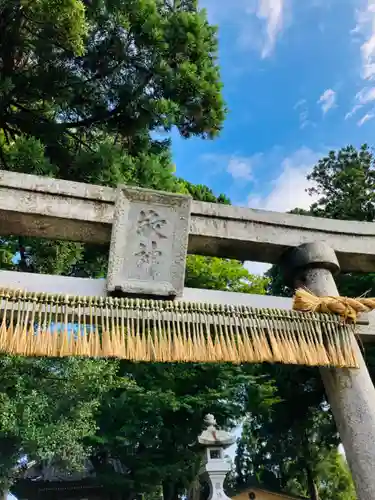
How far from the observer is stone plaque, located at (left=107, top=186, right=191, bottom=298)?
261 centimetres

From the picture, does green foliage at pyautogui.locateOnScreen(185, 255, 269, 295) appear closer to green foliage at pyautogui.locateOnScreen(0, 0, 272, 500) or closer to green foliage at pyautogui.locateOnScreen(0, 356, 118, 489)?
green foliage at pyautogui.locateOnScreen(0, 0, 272, 500)

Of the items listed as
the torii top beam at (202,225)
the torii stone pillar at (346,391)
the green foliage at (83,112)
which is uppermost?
the green foliage at (83,112)

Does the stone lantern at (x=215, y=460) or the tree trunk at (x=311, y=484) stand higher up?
the tree trunk at (x=311, y=484)

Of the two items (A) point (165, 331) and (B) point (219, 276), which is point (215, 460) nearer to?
(A) point (165, 331)

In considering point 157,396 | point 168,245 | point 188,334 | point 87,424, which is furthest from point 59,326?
point 157,396

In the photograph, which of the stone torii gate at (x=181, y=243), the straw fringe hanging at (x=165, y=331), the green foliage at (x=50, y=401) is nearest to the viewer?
the straw fringe hanging at (x=165, y=331)

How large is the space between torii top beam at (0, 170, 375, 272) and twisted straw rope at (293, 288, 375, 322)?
0.45 metres

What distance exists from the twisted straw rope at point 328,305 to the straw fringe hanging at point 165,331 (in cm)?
2

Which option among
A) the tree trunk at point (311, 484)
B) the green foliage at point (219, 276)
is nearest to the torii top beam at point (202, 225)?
the green foliage at point (219, 276)

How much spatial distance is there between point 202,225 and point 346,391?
4.35ft

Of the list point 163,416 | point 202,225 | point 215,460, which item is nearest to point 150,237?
point 202,225

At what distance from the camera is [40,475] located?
13828 mm

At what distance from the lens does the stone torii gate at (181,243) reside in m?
2.55

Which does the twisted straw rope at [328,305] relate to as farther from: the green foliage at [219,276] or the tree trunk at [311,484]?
the tree trunk at [311,484]
